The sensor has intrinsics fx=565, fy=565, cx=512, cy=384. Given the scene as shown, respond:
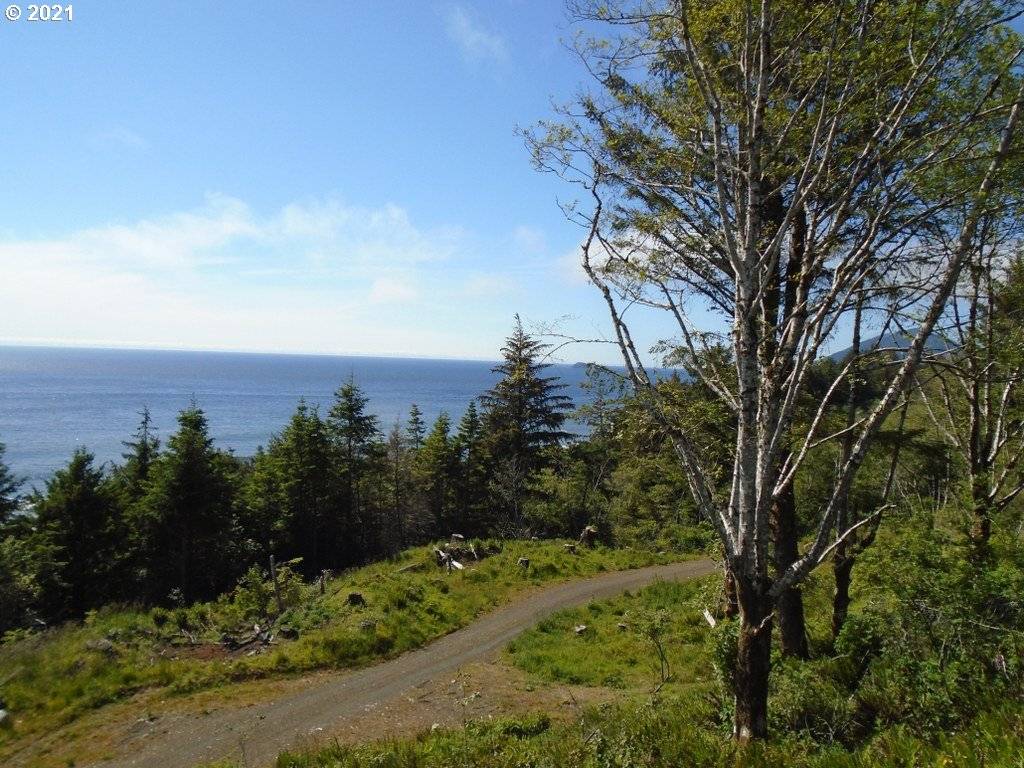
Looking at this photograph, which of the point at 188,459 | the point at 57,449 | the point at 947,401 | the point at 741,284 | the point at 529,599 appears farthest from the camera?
the point at 57,449

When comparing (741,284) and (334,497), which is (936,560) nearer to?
(741,284)

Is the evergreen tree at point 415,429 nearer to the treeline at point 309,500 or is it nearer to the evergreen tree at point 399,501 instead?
the treeline at point 309,500

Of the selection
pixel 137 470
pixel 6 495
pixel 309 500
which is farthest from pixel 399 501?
pixel 6 495

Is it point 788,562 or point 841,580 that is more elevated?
point 788,562

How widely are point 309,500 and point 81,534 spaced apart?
38.7ft

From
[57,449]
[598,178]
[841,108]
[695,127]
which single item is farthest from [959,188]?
[57,449]

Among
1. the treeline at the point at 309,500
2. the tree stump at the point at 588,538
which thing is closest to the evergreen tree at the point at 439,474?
the treeline at the point at 309,500

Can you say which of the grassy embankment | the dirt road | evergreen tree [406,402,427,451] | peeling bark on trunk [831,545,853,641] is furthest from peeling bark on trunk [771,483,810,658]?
evergreen tree [406,402,427,451]

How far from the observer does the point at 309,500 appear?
3497 centimetres

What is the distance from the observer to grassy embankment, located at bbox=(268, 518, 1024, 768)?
187 inches

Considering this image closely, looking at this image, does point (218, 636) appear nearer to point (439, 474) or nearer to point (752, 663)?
point (752, 663)

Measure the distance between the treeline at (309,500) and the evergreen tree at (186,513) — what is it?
0.07m

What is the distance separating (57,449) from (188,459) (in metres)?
61.5

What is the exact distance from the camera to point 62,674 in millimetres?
10773
